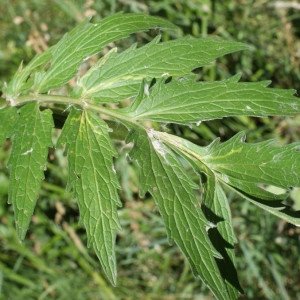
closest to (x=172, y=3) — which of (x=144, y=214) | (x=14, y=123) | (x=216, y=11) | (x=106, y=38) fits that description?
(x=216, y=11)

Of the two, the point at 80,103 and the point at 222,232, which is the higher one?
the point at 80,103

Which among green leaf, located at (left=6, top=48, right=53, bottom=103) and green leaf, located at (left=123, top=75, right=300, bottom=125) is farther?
green leaf, located at (left=6, top=48, right=53, bottom=103)

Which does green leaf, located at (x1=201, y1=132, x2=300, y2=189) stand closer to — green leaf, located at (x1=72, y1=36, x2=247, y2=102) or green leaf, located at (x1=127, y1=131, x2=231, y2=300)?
green leaf, located at (x1=127, y1=131, x2=231, y2=300)

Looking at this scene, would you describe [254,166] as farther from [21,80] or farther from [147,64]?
[21,80]

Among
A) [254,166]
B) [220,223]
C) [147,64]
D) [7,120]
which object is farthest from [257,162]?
[7,120]

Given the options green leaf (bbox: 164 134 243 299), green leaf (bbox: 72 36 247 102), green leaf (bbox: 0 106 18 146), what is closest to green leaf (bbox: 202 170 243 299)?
green leaf (bbox: 164 134 243 299)

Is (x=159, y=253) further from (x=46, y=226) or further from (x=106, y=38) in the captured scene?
(x=106, y=38)
